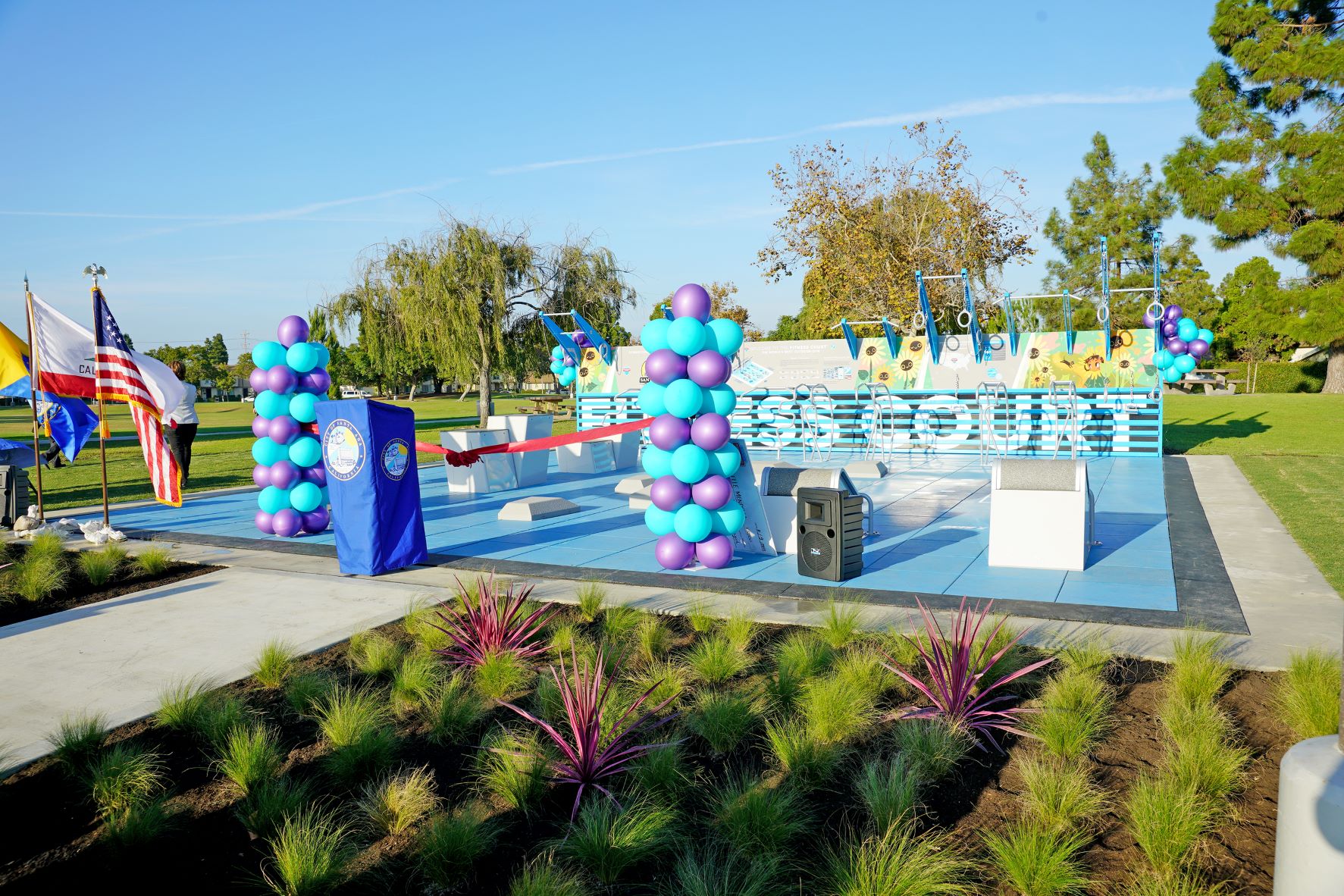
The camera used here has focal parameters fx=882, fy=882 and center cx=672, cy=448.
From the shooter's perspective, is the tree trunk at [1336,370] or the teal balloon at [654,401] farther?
the tree trunk at [1336,370]

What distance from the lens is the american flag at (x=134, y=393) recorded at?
31.6 ft

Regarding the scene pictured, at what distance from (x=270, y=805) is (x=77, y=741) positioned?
1282mm

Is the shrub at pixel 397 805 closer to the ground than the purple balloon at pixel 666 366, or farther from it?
closer to the ground

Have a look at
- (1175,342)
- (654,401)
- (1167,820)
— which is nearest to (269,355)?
(654,401)

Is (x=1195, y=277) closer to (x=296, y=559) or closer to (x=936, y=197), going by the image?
(x=936, y=197)

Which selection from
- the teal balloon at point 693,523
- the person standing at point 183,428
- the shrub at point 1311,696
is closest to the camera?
the shrub at point 1311,696

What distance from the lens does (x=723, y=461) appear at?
302 inches

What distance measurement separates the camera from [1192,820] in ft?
10.2

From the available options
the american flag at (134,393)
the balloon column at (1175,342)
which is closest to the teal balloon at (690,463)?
the american flag at (134,393)

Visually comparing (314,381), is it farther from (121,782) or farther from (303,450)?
(121,782)

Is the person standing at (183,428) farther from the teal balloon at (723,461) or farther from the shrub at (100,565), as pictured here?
the teal balloon at (723,461)

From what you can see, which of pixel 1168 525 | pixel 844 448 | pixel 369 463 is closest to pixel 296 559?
pixel 369 463

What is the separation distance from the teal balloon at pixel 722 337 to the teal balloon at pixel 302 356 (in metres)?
4.46

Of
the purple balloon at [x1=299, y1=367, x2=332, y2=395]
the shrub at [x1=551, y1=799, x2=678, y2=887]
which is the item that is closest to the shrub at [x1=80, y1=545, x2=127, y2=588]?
the purple balloon at [x1=299, y1=367, x2=332, y2=395]
